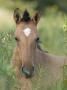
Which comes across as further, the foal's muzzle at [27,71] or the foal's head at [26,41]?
the foal's head at [26,41]

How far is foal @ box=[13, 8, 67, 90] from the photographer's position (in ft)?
25.0

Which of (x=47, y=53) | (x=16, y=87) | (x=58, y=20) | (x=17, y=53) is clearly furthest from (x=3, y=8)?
(x=16, y=87)

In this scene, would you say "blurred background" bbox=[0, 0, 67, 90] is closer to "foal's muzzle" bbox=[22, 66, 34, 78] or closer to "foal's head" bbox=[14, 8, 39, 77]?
"foal's head" bbox=[14, 8, 39, 77]

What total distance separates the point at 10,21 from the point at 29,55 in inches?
136

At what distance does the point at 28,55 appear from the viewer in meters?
7.75

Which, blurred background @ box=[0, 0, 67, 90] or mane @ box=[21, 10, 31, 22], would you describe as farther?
blurred background @ box=[0, 0, 67, 90]

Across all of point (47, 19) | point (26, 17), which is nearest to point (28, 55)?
point (26, 17)

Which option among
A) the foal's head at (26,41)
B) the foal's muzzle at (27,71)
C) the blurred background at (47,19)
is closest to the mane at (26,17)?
the foal's head at (26,41)

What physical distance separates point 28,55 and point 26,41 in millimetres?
217

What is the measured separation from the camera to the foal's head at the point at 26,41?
7652mm

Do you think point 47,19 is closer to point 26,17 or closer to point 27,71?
point 26,17

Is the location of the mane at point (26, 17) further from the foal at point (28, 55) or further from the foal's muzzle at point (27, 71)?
the foal's muzzle at point (27, 71)

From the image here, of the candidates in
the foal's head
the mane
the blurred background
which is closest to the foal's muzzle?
the foal's head

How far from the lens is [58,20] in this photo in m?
12.0
